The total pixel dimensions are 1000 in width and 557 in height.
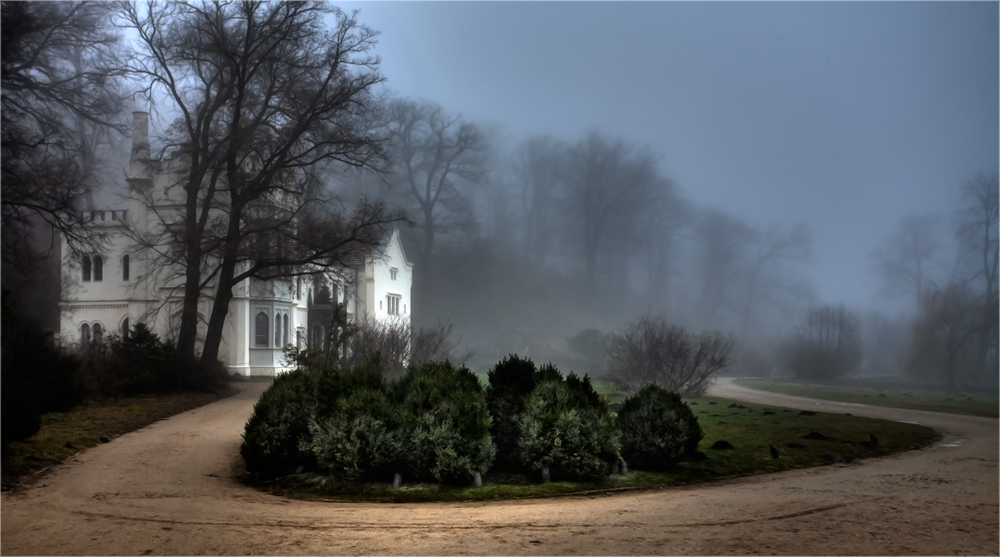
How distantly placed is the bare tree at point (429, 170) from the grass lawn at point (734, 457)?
3420 cm

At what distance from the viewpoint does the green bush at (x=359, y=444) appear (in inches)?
404

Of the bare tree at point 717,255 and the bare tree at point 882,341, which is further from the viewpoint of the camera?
the bare tree at point 717,255

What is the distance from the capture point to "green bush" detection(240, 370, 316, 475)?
1114 cm

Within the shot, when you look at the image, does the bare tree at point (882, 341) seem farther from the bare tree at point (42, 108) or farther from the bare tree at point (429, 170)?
the bare tree at point (42, 108)

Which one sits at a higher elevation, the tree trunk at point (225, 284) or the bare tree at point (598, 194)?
the bare tree at point (598, 194)

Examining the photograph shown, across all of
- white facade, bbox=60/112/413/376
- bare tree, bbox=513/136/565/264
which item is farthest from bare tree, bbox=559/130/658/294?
white facade, bbox=60/112/413/376

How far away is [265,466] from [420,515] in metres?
3.68

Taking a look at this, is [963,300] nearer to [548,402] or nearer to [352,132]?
[352,132]

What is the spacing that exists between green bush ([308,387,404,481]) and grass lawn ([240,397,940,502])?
10.5 inches

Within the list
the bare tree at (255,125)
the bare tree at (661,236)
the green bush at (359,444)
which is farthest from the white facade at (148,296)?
the bare tree at (661,236)

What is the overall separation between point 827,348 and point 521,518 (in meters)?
45.1

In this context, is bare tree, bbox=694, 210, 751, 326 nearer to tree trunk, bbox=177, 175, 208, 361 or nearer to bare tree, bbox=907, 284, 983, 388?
bare tree, bbox=907, 284, 983, 388

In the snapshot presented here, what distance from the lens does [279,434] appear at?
11180 mm

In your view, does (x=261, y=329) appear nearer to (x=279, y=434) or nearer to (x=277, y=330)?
(x=277, y=330)
